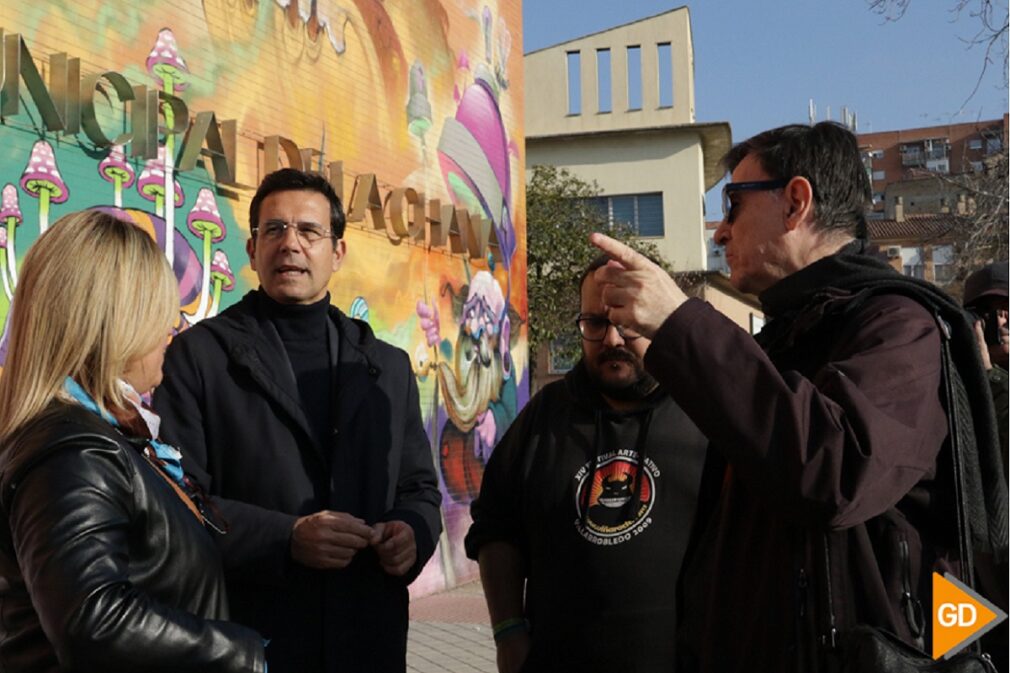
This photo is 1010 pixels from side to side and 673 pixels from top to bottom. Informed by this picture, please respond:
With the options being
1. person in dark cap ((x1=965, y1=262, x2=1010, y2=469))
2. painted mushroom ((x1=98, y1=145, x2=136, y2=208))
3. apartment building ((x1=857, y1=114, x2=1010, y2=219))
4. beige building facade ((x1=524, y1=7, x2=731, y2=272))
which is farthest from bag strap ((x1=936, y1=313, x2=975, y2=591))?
apartment building ((x1=857, y1=114, x2=1010, y2=219))

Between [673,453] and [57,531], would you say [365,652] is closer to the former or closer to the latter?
[673,453]

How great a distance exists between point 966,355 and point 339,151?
9.00 m

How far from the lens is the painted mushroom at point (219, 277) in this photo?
8.67m

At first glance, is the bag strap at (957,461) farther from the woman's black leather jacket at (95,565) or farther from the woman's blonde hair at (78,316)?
the woman's blonde hair at (78,316)

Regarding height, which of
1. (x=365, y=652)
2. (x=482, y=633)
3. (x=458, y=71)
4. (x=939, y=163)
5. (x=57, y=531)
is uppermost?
(x=939, y=163)

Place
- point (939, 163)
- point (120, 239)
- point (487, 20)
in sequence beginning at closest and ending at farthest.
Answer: point (120, 239) → point (487, 20) → point (939, 163)

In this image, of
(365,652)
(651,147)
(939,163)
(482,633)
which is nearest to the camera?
(365,652)

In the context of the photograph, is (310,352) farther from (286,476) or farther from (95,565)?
(95,565)

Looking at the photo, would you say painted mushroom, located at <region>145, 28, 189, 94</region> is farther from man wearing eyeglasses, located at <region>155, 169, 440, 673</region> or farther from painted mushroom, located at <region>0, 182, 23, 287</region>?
man wearing eyeglasses, located at <region>155, 169, 440, 673</region>

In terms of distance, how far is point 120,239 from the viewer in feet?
8.26

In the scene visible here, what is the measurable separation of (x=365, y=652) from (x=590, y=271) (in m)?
1.48

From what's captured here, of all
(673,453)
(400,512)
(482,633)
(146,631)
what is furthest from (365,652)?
(482,633)

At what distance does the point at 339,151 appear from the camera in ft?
35.4

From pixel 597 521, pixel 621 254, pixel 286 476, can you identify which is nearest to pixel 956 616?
pixel 621 254
